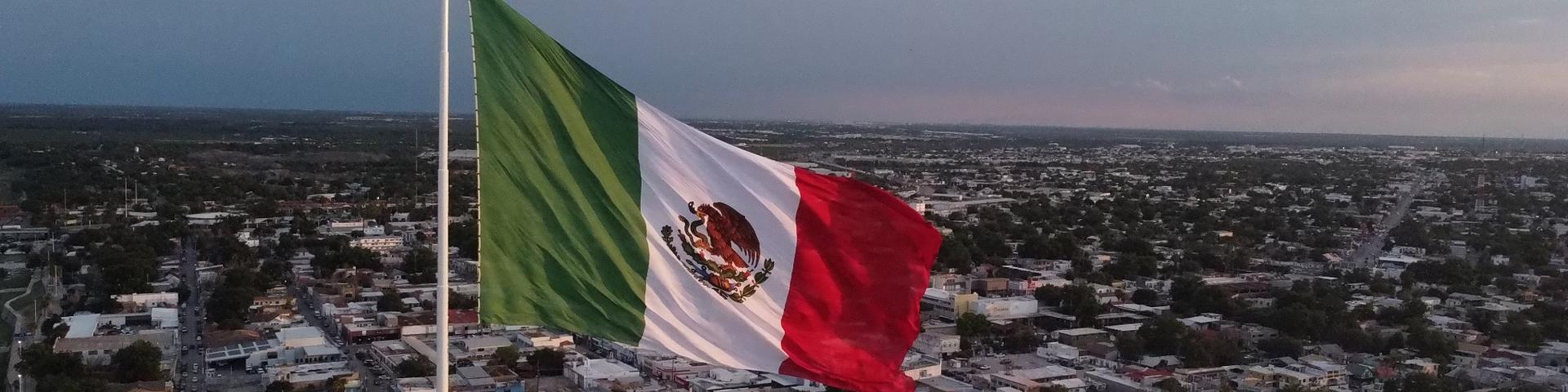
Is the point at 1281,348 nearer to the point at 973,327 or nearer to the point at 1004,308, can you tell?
the point at 973,327

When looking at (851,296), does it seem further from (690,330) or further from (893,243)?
(690,330)

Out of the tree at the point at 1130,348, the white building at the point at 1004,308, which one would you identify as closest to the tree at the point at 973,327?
the white building at the point at 1004,308

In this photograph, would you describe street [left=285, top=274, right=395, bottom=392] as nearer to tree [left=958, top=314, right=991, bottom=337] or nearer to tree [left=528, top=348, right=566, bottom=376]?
tree [left=528, top=348, right=566, bottom=376]

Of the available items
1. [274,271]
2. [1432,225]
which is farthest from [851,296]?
[1432,225]

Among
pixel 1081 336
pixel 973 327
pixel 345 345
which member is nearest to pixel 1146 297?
pixel 1081 336

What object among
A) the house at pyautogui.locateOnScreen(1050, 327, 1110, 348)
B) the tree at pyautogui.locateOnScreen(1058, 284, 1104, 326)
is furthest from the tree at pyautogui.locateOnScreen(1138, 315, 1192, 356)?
the tree at pyautogui.locateOnScreen(1058, 284, 1104, 326)

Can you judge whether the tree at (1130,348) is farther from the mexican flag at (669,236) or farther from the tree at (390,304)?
the mexican flag at (669,236)
